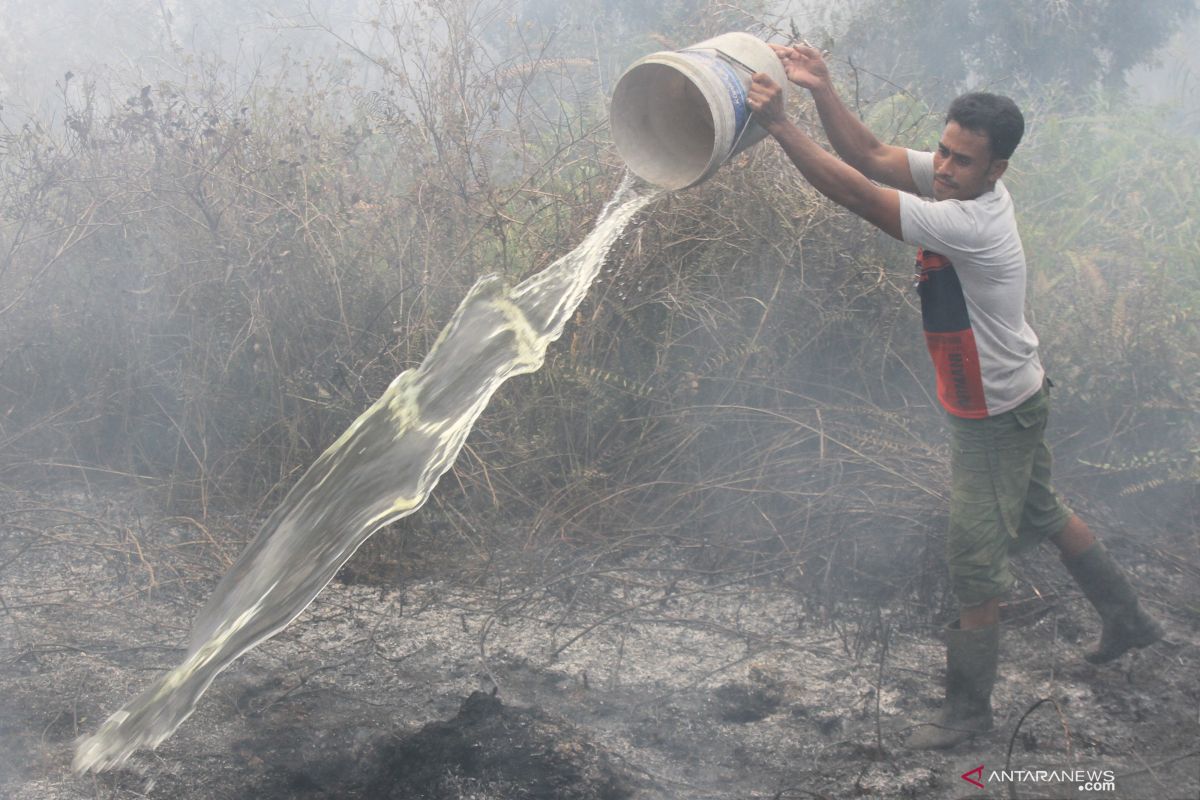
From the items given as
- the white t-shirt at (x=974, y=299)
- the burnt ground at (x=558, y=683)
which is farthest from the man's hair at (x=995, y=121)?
the burnt ground at (x=558, y=683)

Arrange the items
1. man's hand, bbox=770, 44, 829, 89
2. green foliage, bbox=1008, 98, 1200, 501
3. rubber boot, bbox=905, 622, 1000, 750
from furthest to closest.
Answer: green foliage, bbox=1008, 98, 1200, 501 → man's hand, bbox=770, 44, 829, 89 → rubber boot, bbox=905, 622, 1000, 750

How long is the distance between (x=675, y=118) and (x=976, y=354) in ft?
4.32

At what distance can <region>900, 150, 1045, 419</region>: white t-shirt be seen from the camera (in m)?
2.35

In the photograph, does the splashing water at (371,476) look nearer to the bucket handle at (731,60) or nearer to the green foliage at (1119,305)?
the bucket handle at (731,60)

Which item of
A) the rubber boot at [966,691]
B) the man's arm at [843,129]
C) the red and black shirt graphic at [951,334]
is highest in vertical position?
the man's arm at [843,129]

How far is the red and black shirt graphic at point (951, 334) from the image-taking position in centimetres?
249

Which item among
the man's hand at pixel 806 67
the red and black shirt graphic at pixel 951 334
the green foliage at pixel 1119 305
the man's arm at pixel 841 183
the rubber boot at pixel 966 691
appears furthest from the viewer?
the green foliage at pixel 1119 305

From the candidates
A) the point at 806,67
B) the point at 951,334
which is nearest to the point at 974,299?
the point at 951,334

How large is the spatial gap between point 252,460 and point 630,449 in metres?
1.60

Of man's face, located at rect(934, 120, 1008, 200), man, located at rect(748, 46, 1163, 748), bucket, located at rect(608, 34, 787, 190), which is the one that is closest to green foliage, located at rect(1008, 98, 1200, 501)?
man, located at rect(748, 46, 1163, 748)

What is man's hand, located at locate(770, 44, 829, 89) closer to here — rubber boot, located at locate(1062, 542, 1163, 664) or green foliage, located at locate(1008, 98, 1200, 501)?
rubber boot, located at locate(1062, 542, 1163, 664)

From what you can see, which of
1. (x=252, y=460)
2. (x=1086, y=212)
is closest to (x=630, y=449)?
(x=252, y=460)

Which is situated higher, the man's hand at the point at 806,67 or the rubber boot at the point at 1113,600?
the man's hand at the point at 806,67

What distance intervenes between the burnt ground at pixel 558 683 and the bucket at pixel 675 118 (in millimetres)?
1451
